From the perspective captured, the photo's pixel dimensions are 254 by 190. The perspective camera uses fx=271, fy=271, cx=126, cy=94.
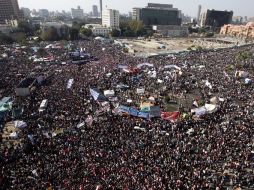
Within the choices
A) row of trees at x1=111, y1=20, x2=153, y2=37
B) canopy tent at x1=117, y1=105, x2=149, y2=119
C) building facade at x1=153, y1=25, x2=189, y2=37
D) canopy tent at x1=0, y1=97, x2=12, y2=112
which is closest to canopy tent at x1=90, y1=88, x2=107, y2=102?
canopy tent at x1=117, y1=105, x2=149, y2=119

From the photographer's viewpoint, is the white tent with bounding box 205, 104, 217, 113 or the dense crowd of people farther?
the white tent with bounding box 205, 104, 217, 113

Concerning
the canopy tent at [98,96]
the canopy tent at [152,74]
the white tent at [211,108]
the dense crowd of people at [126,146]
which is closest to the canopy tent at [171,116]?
the dense crowd of people at [126,146]

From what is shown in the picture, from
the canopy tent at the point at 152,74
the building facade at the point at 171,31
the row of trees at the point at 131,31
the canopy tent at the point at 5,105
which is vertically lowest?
the building facade at the point at 171,31

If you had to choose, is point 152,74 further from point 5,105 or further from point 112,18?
point 112,18

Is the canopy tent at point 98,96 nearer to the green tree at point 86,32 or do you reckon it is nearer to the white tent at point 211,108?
the white tent at point 211,108

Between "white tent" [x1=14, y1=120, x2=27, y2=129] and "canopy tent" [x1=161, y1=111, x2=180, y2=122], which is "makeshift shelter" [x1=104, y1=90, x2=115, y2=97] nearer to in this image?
"canopy tent" [x1=161, y1=111, x2=180, y2=122]

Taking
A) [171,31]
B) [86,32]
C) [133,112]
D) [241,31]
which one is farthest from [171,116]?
[241,31]

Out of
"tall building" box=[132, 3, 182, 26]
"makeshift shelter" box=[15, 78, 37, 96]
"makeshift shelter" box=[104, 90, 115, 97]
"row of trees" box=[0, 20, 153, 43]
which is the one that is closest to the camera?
"makeshift shelter" box=[15, 78, 37, 96]
